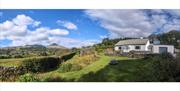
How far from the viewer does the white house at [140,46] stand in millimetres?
9156

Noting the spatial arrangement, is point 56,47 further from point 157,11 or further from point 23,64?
point 157,11

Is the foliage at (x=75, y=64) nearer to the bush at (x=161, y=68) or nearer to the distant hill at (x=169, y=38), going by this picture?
the bush at (x=161, y=68)

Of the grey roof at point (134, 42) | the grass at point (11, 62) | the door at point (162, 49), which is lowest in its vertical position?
the grass at point (11, 62)

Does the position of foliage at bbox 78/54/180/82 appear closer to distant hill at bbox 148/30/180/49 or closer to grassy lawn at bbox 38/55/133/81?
grassy lawn at bbox 38/55/133/81

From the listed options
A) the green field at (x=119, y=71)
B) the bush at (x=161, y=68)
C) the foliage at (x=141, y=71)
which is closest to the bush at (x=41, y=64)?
the green field at (x=119, y=71)

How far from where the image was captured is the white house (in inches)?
360

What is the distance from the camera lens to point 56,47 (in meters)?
9.22

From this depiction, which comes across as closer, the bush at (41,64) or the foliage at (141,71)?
the foliage at (141,71)

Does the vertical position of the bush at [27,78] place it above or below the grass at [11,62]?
below

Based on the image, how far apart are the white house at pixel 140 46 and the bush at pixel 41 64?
4.06ft

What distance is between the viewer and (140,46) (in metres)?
9.23

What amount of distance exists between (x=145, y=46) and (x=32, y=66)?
2.25 meters

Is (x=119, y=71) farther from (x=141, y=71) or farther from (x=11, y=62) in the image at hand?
(x=11, y=62)
